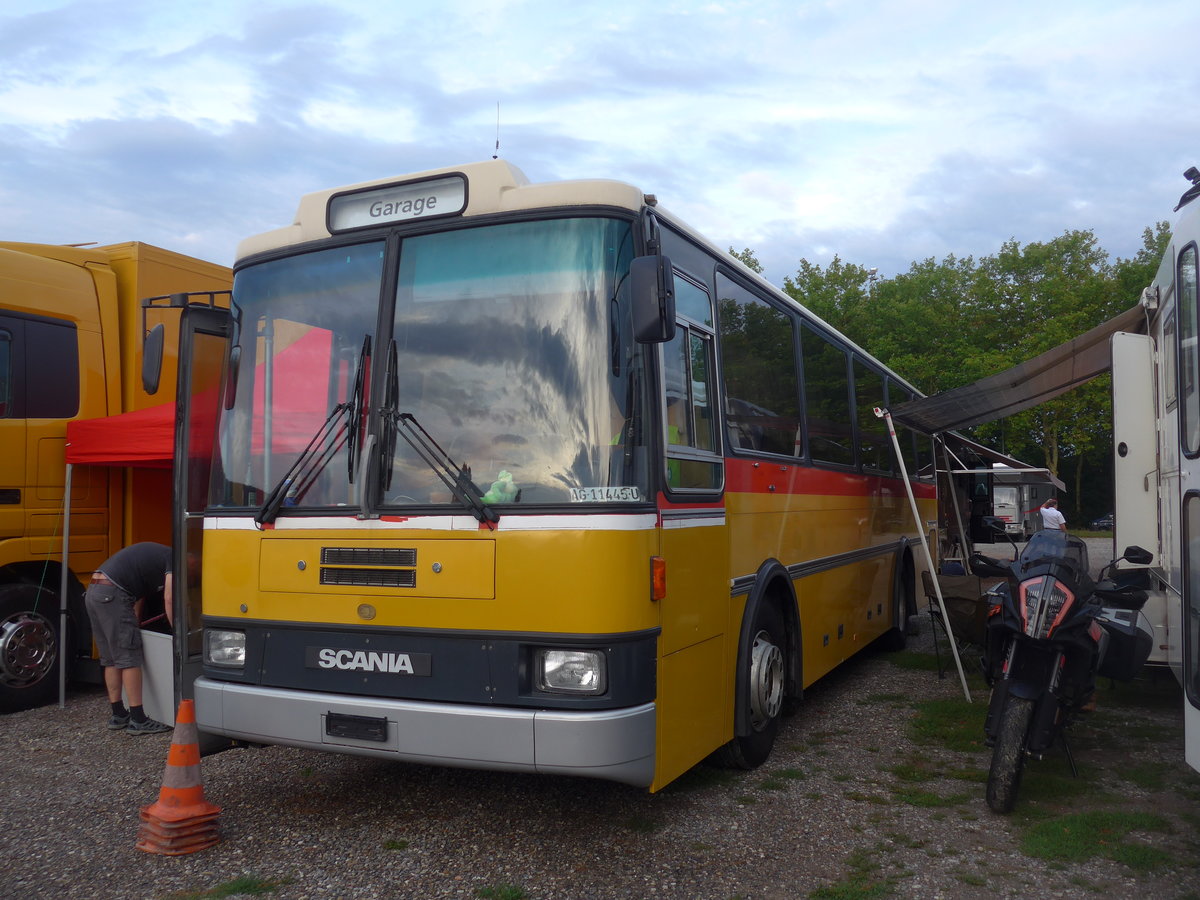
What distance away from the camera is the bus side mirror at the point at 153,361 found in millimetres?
5488

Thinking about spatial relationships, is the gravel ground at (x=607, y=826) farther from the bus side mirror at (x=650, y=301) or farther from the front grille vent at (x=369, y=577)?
the bus side mirror at (x=650, y=301)

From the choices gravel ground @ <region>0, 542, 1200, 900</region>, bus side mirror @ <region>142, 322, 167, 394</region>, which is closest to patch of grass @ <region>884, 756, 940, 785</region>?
gravel ground @ <region>0, 542, 1200, 900</region>

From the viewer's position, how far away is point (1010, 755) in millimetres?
5152

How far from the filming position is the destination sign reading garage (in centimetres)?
481

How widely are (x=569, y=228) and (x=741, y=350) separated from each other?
2.00 metres

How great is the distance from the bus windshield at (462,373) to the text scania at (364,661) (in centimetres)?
68

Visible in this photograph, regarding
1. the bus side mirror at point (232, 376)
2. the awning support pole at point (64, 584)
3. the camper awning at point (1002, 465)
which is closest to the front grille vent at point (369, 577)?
the bus side mirror at point (232, 376)

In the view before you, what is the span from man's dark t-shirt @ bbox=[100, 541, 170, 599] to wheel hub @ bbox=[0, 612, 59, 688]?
113 centimetres

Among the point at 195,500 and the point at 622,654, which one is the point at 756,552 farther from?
the point at 195,500

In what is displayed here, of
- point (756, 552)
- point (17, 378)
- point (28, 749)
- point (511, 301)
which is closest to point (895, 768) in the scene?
point (756, 552)

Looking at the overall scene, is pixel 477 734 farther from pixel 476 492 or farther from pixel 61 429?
pixel 61 429

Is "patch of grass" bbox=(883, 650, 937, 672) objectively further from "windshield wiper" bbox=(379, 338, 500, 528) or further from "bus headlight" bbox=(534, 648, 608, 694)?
"windshield wiper" bbox=(379, 338, 500, 528)

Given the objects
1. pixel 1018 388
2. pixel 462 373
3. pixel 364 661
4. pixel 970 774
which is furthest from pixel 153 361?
pixel 1018 388

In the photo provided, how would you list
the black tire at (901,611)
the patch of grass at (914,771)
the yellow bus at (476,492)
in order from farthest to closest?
1. the black tire at (901,611)
2. the patch of grass at (914,771)
3. the yellow bus at (476,492)
